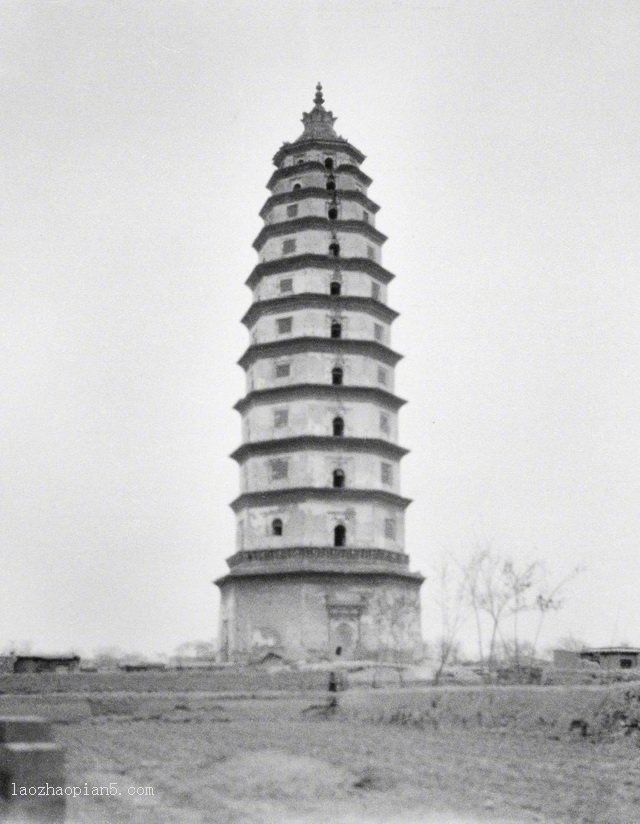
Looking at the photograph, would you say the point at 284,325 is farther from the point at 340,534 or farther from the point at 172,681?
the point at 172,681

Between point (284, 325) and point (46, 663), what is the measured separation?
49.9ft

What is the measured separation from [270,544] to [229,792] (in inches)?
1080

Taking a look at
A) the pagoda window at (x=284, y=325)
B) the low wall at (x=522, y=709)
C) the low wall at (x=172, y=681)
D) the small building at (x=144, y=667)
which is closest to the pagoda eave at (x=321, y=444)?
the pagoda window at (x=284, y=325)

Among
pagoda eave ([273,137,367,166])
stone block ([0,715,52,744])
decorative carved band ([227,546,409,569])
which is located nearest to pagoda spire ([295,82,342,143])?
pagoda eave ([273,137,367,166])

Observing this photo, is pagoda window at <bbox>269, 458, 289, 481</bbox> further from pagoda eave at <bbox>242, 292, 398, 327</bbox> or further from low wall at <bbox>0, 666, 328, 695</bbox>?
low wall at <bbox>0, 666, 328, 695</bbox>

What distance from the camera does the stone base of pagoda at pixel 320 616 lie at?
33.6 m

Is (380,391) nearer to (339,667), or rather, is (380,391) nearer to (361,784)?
(339,667)

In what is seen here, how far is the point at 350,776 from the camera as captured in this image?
9.41 metres

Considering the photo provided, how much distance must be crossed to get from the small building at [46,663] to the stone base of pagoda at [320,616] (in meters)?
5.70

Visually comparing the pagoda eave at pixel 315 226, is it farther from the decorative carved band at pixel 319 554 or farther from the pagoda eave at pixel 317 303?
the decorative carved band at pixel 319 554

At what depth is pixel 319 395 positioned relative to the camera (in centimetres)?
3684

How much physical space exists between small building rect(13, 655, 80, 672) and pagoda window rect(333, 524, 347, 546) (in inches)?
391

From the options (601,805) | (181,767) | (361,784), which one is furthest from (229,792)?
(601,805)

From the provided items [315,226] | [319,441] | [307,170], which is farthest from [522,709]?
[307,170]
